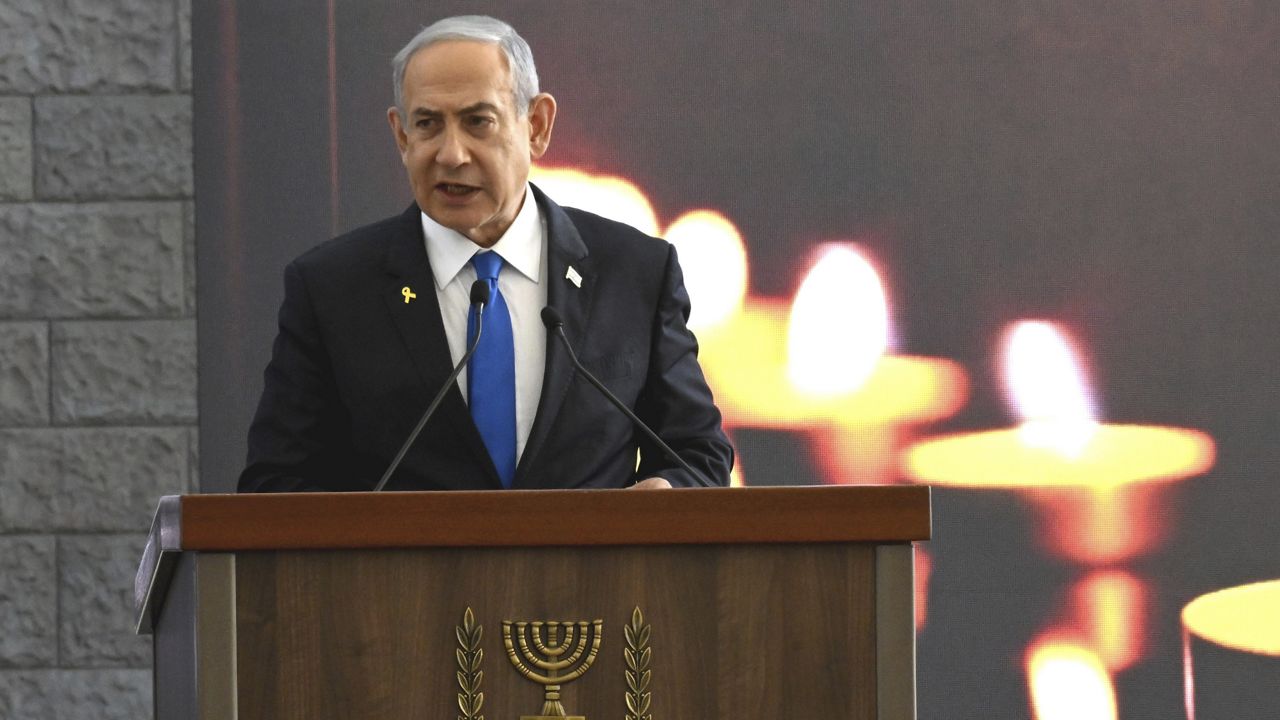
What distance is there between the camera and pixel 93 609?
3158 millimetres

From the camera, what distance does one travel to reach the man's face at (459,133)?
2039 millimetres

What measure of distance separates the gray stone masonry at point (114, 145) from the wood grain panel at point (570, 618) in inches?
78.7

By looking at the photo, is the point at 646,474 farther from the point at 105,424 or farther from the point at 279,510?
the point at 105,424

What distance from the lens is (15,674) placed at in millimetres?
3146

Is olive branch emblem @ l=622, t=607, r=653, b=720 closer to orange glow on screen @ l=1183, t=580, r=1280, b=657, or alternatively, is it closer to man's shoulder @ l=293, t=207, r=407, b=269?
man's shoulder @ l=293, t=207, r=407, b=269

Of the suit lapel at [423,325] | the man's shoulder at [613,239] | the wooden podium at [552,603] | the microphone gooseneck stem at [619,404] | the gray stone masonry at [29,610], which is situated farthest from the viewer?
the gray stone masonry at [29,610]

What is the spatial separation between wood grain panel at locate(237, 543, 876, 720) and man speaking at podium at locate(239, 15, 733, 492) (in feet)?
1.68

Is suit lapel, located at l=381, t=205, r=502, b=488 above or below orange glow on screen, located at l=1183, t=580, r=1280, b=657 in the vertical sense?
above

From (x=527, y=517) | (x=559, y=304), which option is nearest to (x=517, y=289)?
(x=559, y=304)

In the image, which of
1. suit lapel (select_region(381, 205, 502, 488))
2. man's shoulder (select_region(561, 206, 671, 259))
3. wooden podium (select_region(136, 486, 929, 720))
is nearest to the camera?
wooden podium (select_region(136, 486, 929, 720))

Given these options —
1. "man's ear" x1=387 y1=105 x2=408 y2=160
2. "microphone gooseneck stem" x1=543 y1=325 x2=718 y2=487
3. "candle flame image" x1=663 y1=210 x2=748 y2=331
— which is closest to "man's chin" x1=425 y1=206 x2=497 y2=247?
"man's ear" x1=387 y1=105 x2=408 y2=160

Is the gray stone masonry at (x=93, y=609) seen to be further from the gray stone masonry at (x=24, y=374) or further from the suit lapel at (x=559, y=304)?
the suit lapel at (x=559, y=304)

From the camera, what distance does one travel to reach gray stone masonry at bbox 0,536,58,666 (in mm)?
3141

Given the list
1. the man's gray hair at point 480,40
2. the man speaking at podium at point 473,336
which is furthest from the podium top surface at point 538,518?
the man's gray hair at point 480,40
